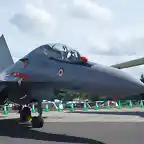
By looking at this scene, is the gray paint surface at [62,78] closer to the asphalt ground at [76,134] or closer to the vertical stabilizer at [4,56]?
the asphalt ground at [76,134]

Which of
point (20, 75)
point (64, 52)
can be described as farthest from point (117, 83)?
point (20, 75)

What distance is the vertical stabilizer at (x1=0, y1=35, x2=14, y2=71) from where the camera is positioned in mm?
16281

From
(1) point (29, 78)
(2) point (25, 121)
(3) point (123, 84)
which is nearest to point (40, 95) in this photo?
(1) point (29, 78)

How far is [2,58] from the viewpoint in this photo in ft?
54.0

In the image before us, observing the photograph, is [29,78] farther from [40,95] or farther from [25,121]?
[25,121]

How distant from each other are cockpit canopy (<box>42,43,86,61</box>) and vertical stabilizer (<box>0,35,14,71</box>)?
707cm

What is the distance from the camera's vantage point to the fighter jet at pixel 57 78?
6976 mm

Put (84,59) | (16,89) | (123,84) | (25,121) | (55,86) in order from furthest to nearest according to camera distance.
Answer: (25,121), (16,89), (55,86), (84,59), (123,84)

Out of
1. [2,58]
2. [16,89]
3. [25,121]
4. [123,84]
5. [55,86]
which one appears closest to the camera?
[123,84]

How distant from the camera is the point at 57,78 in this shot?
852 centimetres

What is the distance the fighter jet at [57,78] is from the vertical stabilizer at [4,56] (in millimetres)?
5145

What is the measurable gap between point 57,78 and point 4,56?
895 cm

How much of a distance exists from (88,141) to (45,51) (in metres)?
3.71

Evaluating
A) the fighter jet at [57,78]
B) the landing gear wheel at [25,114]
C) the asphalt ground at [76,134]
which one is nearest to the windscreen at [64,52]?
the fighter jet at [57,78]
